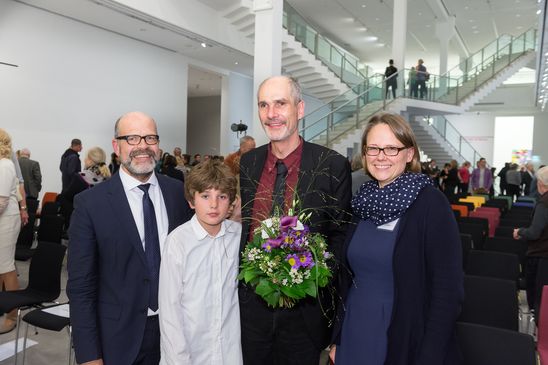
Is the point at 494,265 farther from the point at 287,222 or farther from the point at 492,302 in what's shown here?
the point at 287,222

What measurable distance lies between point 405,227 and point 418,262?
0.14 m

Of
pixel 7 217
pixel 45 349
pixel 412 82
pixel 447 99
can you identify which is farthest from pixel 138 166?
pixel 447 99

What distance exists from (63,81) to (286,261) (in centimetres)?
1133

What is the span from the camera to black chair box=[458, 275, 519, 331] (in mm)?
2946

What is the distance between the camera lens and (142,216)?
1958 millimetres

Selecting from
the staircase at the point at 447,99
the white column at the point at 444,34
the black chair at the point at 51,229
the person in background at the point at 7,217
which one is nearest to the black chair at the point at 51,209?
the black chair at the point at 51,229

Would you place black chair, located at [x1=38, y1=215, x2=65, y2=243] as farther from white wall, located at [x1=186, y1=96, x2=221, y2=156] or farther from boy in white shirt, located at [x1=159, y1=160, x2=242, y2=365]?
white wall, located at [x1=186, y1=96, x2=221, y2=156]

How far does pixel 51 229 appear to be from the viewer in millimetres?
5152

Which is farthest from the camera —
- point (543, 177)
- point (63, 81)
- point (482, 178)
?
point (482, 178)

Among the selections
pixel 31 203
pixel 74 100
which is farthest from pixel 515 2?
pixel 31 203

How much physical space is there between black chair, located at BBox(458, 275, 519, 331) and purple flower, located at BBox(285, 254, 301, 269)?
196cm

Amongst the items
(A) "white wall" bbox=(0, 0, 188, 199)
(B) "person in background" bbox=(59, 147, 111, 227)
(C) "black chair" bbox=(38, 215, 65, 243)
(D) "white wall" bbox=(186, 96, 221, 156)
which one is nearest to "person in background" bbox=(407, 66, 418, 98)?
(A) "white wall" bbox=(0, 0, 188, 199)

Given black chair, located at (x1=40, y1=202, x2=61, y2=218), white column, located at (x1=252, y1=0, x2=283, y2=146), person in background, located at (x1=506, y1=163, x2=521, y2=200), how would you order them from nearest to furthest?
black chair, located at (x1=40, y1=202, x2=61, y2=218), white column, located at (x1=252, y1=0, x2=283, y2=146), person in background, located at (x1=506, y1=163, x2=521, y2=200)

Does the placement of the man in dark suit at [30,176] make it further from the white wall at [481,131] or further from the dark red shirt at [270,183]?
the white wall at [481,131]
